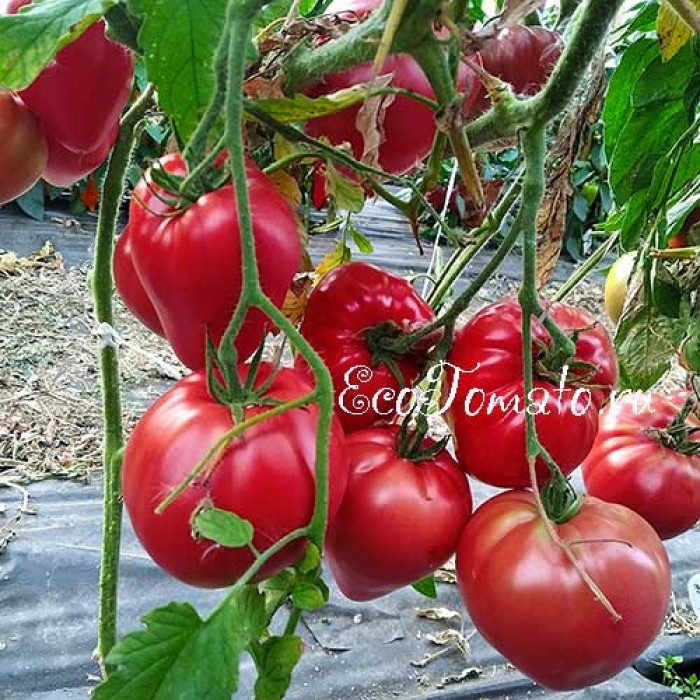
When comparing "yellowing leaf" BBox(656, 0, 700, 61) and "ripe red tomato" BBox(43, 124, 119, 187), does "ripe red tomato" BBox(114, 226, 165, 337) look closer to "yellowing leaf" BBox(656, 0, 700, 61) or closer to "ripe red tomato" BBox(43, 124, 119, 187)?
"ripe red tomato" BBox(43, 124, 119, 187)

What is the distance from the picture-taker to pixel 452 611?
5.76 ft

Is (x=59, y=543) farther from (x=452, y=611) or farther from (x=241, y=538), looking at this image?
(x=241, y=538)

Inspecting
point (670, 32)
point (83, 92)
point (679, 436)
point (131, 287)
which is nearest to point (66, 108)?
point (83, 92)

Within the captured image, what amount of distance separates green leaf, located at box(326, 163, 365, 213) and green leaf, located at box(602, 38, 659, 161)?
0.33 metres

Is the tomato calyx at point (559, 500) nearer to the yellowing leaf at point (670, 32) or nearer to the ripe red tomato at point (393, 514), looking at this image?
the ripe red tomato at point (393, 514)

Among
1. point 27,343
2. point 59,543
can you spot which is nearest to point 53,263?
point 27,343

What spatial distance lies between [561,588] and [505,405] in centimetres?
10

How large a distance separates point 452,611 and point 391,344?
53.7 inches

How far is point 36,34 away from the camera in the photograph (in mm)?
427

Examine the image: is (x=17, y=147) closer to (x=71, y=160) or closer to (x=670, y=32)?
(x=71, y=160)

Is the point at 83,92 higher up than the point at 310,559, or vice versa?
the point at 83,92

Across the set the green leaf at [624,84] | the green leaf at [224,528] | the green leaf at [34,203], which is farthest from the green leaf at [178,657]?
the green leaf at [34,203]

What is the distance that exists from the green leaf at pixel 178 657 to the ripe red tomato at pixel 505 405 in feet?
0.61

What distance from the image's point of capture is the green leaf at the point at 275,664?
1.17ft
